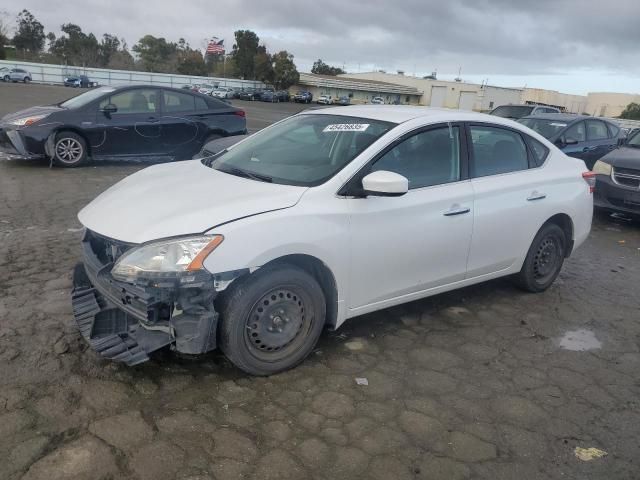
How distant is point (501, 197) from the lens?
4359 mm

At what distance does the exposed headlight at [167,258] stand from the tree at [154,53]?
95199mm

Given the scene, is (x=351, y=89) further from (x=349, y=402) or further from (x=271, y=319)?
(x=349, y=402)

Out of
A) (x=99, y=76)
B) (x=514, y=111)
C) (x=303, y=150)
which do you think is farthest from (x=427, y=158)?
(x=99, y=76)

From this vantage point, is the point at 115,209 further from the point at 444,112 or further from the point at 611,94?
the point at 611,94

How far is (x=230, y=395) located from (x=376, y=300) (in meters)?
1.20

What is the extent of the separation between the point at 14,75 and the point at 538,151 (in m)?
58.1

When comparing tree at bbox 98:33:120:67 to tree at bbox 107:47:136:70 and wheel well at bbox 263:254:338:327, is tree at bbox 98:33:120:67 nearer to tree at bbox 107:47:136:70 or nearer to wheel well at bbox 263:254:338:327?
tree at bbox 107:47:136:70

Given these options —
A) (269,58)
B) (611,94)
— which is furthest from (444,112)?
(611,94)

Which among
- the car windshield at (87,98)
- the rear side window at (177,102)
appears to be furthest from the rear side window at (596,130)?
the car windshield at (87,98)

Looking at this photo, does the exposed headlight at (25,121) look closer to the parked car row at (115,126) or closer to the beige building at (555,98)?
the parked car row at (115,126)

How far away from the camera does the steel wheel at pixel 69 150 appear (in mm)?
9062

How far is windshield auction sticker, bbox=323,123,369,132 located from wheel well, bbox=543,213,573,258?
205 cm

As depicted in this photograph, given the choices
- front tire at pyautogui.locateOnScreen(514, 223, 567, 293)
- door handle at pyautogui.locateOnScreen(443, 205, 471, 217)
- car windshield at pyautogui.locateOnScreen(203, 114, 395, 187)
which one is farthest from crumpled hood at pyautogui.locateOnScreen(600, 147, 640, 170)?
car windshield at pyautogui.locateOnScreen(203, 114, 395, 187)

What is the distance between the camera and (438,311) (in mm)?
4586
